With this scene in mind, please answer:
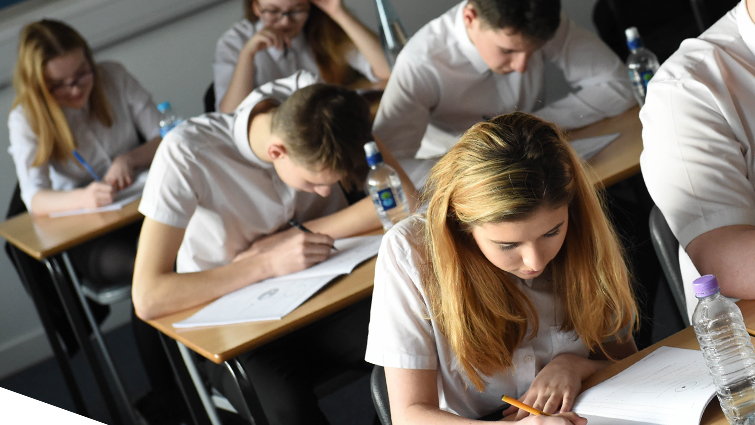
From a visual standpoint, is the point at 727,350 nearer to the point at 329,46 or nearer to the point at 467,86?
the point at 467,86

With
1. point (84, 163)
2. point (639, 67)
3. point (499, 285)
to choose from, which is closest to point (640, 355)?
point (499, 285)

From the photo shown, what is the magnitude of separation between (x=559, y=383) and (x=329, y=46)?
2.53 metres

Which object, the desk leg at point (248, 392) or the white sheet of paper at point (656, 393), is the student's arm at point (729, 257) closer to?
the white sheet of paper at point (656, 393)

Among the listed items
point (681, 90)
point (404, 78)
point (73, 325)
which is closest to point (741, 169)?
point (681, 90)

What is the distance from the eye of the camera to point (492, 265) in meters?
1.28

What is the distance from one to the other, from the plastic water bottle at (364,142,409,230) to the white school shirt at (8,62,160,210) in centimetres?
146

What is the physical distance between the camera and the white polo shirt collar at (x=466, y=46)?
2.44 m

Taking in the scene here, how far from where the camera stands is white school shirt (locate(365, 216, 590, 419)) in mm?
1238

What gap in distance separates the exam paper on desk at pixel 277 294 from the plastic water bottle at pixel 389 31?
145 cm

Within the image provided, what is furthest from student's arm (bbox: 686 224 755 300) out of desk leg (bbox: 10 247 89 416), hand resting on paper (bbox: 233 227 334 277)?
desk leg (bbox: 10 247 89 416)

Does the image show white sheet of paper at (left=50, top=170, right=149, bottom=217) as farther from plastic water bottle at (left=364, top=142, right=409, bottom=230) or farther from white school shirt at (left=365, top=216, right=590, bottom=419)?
white school shirt at (left=365, top=216, right=590, bottom=419)

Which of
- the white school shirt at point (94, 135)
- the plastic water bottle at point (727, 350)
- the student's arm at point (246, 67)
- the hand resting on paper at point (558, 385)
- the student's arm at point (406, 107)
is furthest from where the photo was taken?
the student's arm at point (246, 67)

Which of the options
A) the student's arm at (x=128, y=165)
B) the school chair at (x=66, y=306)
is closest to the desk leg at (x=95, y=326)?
the school chair at (x=66, y=306)

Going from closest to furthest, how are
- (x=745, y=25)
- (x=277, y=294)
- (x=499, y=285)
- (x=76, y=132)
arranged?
1. (x=499, y=285)
2. (x=745, y=25)
3. (x=277, y=294)
4. (x=76, y=132)
